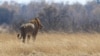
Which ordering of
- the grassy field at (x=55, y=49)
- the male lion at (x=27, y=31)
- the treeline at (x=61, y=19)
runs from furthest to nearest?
the treeline at (x=61, y=19) → the male lion at (x=27, y=31) → the grassy field at (x=55, y=49)

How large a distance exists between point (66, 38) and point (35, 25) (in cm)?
307

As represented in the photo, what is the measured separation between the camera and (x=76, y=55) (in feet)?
31.3

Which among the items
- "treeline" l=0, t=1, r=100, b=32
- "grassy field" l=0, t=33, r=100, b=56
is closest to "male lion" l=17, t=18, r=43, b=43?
"treeline" l=0, t=1, r=100, b=32

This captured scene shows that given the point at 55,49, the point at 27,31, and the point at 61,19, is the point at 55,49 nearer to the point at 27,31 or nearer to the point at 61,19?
the point at 27,31

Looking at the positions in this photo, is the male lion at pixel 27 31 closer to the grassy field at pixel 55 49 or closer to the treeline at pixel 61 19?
the treeline at pixel 61 19

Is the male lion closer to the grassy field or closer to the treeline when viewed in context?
the treeline

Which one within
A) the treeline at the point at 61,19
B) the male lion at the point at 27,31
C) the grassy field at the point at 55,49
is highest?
the grassy field at the point at 55,49

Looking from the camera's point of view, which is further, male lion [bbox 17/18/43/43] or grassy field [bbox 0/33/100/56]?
male lion [bbox 17/18/43/43]

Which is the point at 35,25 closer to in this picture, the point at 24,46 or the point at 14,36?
the point at 14,36

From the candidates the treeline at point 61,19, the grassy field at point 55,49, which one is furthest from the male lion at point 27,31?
the grassy field at point 55,49

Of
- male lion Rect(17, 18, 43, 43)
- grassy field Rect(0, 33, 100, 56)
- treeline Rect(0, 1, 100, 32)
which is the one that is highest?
grassy field Rect(0, 33, 100, 56)

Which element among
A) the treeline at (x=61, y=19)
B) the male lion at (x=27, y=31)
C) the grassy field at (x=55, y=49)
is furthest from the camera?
the treeline at (x=61, y=19)

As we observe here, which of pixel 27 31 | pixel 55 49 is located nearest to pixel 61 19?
pixel 27 31

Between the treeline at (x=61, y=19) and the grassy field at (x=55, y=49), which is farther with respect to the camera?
the treeline at (x=61, y=19)
